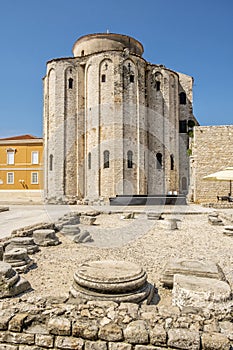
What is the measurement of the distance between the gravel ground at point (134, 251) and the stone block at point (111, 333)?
5.31 feet

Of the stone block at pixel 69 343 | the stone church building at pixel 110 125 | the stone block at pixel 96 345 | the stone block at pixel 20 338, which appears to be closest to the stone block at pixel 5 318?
the stone block at pixel 20 338

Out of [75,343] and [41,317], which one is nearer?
[75,343]

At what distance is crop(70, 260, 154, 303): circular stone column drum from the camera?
3368 mm

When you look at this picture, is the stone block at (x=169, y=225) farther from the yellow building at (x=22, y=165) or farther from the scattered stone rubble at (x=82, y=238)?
the yellow building at (x=22, y=165)

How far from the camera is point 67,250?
6.72m

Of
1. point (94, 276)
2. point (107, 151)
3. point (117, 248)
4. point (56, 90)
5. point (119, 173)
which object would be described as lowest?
point (117, 248)

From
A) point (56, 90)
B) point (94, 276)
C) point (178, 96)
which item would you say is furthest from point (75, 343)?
point (178, 96)

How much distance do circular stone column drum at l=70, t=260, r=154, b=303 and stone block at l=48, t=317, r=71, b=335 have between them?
873mm

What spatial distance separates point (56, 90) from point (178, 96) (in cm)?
1357

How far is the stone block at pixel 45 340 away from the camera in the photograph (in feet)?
8.17

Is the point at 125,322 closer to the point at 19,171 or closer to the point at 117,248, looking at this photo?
the point at 117,248

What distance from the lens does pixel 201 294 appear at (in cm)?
326

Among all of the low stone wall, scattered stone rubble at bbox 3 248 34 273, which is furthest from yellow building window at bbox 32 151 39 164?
the low stone wall

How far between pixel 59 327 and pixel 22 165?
102ft
